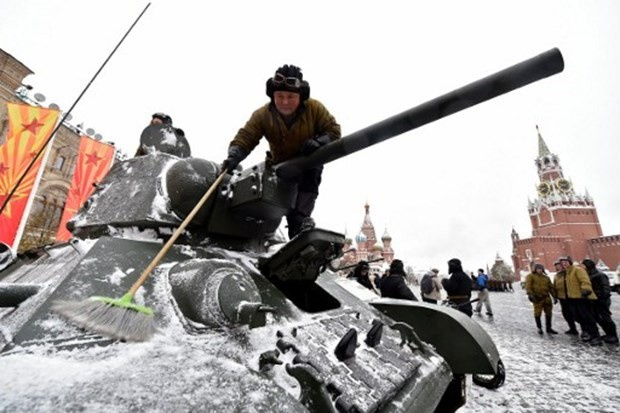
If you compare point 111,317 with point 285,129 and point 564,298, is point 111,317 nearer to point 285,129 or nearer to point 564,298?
point 285,129

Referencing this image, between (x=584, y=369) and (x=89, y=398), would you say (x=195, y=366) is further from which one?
(x=584, y=369)

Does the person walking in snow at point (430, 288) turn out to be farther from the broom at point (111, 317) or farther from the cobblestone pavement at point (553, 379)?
the broom at point (111, 317)

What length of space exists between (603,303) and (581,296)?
0.40 metres

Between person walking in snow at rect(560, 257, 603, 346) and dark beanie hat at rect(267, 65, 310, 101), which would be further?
person walking in snow at rect(560, 257, 603, 346)

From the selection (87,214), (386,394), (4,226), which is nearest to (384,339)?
(386,394)

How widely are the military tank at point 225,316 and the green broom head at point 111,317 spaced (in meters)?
0.05

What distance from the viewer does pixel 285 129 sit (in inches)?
121

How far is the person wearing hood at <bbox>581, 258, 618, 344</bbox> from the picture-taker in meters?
7.18

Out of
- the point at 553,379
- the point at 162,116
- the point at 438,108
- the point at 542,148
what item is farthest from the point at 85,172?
the point at 542,148

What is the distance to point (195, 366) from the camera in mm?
1268

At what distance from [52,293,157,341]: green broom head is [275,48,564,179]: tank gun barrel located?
145 cm

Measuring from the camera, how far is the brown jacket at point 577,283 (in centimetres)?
748

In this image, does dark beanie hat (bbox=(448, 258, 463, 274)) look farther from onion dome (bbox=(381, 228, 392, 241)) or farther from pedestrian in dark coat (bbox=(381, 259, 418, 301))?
onion dome (bbox=(381, 228, 392, 241))

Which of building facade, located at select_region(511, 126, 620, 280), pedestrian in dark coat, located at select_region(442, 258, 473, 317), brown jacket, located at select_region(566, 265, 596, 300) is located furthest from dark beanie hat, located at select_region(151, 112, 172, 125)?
building facade, located at select_region(511, 126, 620, 280)
